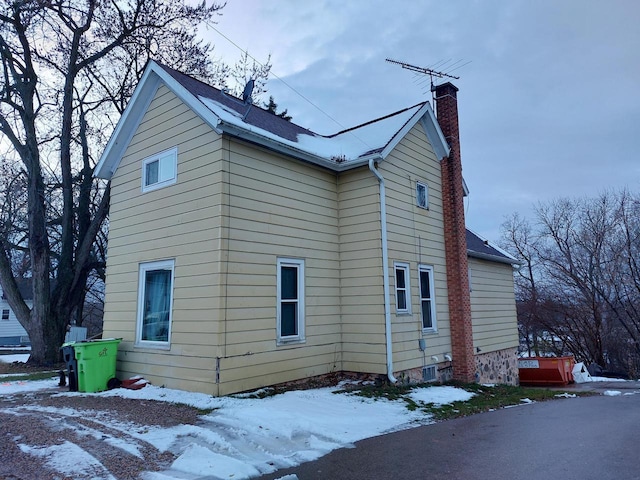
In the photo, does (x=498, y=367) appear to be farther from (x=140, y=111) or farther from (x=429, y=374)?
(x=140, y=111)

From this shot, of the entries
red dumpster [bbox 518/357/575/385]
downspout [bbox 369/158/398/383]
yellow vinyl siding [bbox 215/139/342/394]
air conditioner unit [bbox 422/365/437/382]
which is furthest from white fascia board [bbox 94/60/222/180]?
red dumpster [bbox 518/357/575/385]

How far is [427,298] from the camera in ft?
35.3

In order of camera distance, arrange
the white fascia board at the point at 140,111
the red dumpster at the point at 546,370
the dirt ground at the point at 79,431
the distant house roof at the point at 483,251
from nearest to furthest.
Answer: the dirt ground at the point at 79,431
the white fascia board at the point at 140,111
the distant house roof at the point at 483,251
the red dumpster at the point at 546,370

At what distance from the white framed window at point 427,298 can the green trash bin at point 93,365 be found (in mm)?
7008

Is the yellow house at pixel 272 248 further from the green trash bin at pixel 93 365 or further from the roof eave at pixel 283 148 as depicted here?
the green trash bin at pixel 93 365

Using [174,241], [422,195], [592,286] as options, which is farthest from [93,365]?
[592,286]

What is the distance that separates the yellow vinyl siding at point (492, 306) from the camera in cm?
1323

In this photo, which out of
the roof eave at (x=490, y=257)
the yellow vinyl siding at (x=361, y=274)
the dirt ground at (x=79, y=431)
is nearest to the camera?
the dirt ground at (x=79, y=431)

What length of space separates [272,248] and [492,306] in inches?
361

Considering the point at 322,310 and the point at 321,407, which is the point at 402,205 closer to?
the point at 322,310

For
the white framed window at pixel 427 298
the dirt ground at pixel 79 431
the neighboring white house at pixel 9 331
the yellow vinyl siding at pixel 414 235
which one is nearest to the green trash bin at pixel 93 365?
the dirt ground at pixel 79 431

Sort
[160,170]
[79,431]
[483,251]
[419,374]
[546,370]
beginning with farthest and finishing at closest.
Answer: [546,370] → [483,251] → [419,374] → [160,170] → [79,431]

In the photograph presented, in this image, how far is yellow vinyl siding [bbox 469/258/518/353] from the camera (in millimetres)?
13227

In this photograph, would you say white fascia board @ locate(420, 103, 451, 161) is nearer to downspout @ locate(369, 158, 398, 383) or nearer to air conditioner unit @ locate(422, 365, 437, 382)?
downspout @ locate(369, 158, 398, 383)
